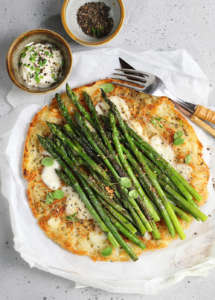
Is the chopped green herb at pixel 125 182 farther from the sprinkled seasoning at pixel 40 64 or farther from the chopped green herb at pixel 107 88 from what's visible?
the sprinkled seasoning at pixel 40 64

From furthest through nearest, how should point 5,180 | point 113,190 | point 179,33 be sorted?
1. point 179,33
2. point 5,180
3. point 113,190

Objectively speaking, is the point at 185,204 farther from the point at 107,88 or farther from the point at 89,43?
the point at 89,43

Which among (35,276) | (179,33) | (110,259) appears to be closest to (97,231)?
(110,259)

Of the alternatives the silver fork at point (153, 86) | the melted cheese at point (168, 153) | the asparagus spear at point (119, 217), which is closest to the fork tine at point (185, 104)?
the silver fork at point (153, 86)

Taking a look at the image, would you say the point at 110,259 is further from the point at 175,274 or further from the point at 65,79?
the point at 65,79

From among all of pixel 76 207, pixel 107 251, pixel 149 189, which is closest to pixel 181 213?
pixel 149 189

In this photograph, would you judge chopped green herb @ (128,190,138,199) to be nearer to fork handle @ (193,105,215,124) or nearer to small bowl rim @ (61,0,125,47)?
fork handle @ (193,105,215,124)
